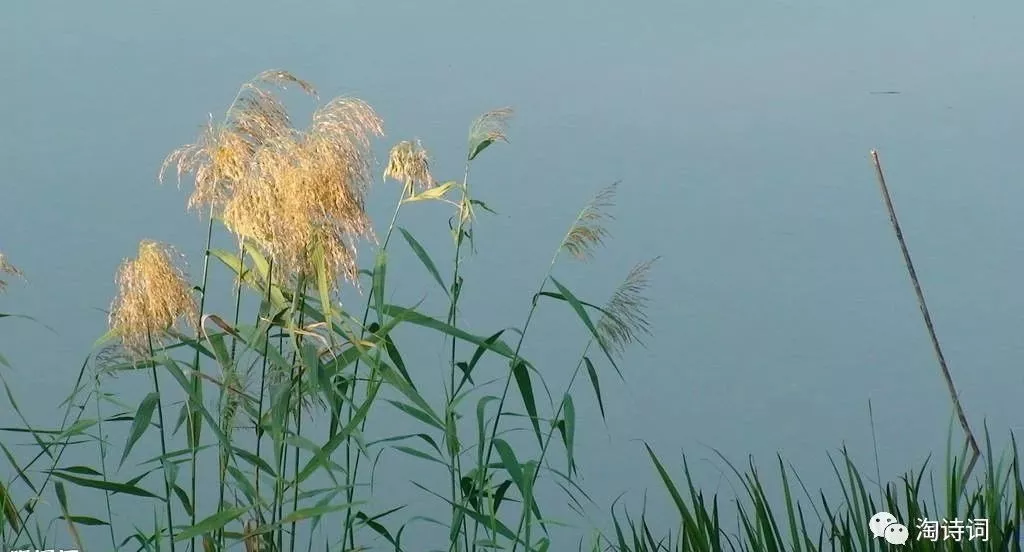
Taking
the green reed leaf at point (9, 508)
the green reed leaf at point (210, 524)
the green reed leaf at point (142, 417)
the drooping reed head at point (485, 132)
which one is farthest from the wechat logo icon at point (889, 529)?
the green reed leaf at point (9, 508)

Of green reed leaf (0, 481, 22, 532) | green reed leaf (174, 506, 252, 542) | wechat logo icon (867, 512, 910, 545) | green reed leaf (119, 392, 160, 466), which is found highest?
green reed leaf (119, 392, 160, 466)

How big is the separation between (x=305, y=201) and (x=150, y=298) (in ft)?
0.68

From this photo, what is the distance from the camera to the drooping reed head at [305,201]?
1.42 m

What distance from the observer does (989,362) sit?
2869mm

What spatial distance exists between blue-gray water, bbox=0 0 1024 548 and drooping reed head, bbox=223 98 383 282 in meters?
1.30

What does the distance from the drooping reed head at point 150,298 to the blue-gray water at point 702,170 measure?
50.3 inches

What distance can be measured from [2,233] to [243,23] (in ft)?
2.08

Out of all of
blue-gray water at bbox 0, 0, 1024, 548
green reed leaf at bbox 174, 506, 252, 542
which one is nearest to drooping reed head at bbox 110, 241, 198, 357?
green reed leaf at bbox 174, 506, 252, 542

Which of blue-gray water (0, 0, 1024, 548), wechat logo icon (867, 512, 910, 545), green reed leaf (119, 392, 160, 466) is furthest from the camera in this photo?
blue-gray water (0, 0, 1024, 548)

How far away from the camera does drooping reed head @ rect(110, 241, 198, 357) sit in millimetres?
1472

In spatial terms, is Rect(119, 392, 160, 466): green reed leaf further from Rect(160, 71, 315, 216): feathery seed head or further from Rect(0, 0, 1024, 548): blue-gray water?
Rect(0, 0, 1024, 548): blue-gray water

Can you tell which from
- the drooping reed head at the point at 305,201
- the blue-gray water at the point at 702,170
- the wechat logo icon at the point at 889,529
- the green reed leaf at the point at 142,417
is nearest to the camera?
the drooping reed head at the point at 305,201

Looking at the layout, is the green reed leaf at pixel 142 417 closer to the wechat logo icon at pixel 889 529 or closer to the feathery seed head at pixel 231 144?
the feathery seed head at pixel 231 144

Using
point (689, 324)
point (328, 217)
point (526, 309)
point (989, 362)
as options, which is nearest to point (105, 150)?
point (526, 309)
